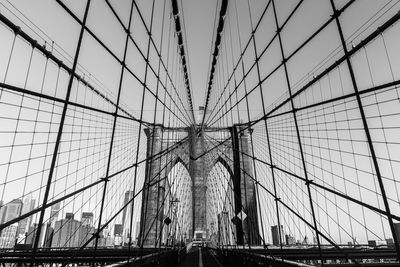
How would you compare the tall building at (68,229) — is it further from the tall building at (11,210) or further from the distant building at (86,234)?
the tall building at (11,210)

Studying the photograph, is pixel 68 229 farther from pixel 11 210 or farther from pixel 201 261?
pixel 11 210

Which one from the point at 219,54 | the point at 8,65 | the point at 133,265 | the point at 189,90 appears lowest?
the point at 133,265

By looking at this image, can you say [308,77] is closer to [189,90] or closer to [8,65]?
[8,65]

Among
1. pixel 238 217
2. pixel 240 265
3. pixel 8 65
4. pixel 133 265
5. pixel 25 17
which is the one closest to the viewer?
pixel 133 265

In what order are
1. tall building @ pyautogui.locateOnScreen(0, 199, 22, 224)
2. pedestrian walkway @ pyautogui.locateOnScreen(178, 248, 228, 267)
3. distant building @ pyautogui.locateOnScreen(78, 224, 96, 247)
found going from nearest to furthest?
distant building @ pyautogui.locateOnScreen(78, 224, 96, 247), pedestrian walkway @ pyautogui.locateOnScreen(178, 248, 228, 267), tall building @ pyautogui.locateOnScreen(0, 199, 22, 224)

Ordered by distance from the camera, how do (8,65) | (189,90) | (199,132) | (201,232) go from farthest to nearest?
(201,232) < (199,132) < (189,90) < (8,65)

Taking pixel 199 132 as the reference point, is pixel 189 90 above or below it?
above

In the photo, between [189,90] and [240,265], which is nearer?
[240,265]

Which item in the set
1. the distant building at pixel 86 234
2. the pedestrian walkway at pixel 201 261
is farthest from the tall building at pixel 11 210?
the pedestrian walkway at pixel 201 261

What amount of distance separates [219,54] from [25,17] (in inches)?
344

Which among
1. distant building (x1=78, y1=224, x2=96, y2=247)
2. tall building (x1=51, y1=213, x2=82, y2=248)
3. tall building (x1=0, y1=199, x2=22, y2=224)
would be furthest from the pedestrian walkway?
tall building (x1=0, y1=199, x2=22, y2=224)

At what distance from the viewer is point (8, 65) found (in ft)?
13.9

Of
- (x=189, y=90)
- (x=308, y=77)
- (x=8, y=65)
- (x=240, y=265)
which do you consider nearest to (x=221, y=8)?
(x=308, y=77)

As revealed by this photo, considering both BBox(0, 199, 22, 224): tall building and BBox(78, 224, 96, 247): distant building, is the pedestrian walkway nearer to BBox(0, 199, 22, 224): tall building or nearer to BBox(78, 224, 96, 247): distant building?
BBox(78, 224, 96, 247): distant building
